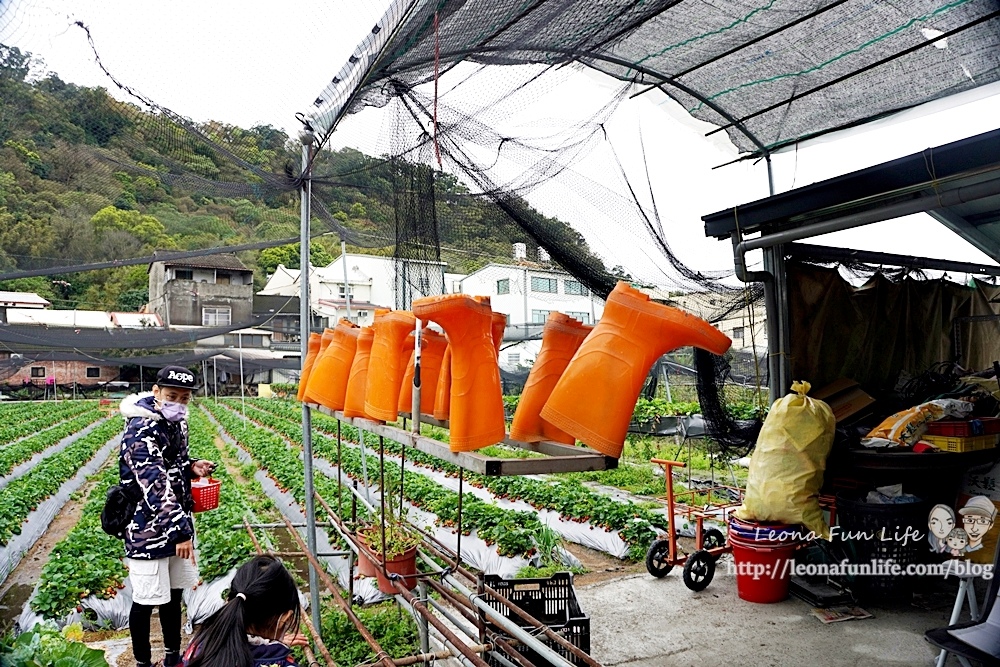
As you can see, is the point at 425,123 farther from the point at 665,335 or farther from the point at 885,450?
the point at 885,450

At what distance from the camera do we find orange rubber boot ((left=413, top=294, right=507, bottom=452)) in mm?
2029

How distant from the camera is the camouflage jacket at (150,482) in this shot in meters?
3.24

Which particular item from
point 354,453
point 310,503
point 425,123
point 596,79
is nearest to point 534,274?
point 425,123

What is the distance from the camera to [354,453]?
12.7 meters

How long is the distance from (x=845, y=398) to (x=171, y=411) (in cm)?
427

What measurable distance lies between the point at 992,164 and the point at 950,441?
1.60 m

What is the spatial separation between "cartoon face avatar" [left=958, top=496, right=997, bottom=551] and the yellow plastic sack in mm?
767

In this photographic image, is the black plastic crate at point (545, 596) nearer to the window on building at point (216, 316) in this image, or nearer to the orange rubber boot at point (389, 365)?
the orange rubber boot at point (389, 365)

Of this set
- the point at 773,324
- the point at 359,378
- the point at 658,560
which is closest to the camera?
the point at 359,378

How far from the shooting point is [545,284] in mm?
3807

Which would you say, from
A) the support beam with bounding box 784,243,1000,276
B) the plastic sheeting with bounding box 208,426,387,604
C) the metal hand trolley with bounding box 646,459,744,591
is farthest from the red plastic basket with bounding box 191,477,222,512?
the support beam with bounding box 784,243,1000,276

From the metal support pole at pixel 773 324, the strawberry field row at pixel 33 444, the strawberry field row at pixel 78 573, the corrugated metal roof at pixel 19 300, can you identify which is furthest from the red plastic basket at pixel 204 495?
the strawberry field row at pixel 33 444

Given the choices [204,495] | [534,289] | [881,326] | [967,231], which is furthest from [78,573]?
[967,231]

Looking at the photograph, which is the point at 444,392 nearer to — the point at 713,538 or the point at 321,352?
the point at 321,352
